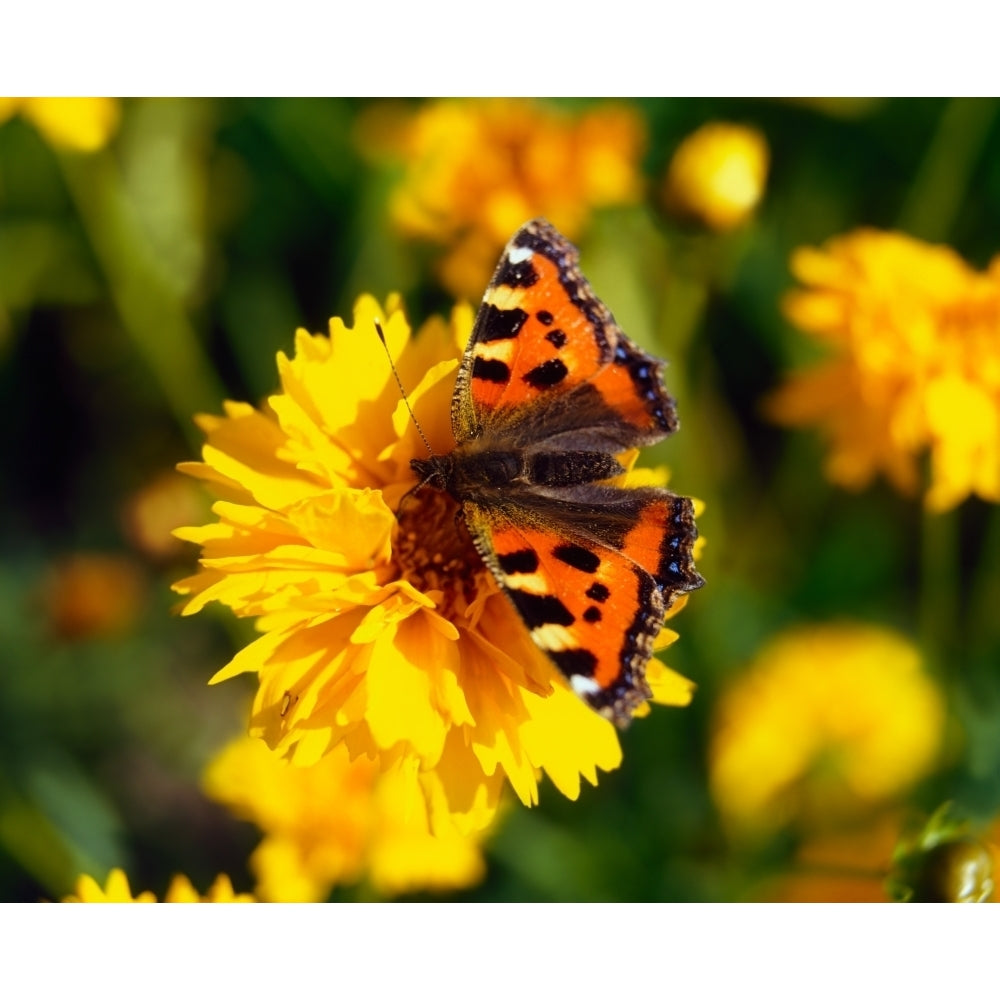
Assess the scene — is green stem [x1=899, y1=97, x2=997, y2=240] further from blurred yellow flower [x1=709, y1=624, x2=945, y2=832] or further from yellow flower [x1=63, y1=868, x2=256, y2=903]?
yellow flower [x1=63, y1=868, x2=256, y2=903]

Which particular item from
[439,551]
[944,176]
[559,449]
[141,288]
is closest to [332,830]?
[439,551]

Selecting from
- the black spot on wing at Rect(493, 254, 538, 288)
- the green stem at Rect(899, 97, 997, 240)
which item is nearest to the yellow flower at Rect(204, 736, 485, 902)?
the black spot on wing at Rect(493, 254, 538, 288)

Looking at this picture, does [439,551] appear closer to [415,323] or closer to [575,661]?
[575,661]

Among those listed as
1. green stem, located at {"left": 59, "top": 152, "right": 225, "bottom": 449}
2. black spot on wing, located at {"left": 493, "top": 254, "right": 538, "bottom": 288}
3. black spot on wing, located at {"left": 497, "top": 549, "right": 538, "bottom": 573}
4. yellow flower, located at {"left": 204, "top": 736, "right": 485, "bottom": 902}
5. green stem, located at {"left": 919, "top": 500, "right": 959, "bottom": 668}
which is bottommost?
yellow flower, located at {"left": 204, "top": 736, "right": 485, "bottom": 902}

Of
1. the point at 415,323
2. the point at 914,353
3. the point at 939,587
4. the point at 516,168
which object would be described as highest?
the point at 516,168

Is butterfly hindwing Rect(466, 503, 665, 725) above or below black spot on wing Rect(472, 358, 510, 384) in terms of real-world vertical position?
below

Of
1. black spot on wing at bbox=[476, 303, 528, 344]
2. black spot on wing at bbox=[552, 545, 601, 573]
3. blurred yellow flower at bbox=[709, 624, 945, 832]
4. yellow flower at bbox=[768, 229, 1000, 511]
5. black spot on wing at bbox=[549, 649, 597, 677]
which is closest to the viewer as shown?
black spot on wing at bbox=[549, 649, 597, 677]
